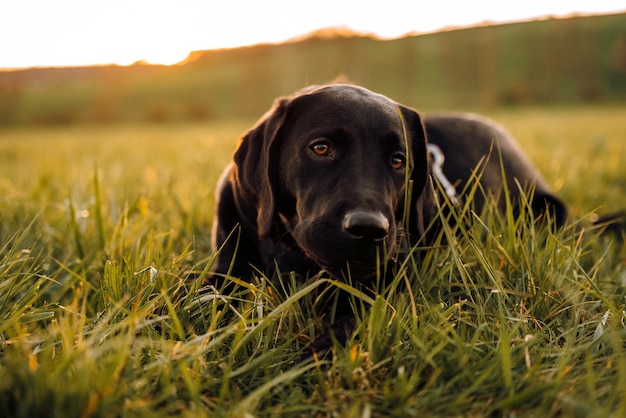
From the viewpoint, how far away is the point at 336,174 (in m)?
2.21

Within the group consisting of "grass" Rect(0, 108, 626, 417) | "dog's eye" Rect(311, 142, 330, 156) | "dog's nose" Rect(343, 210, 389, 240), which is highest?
"dog's eye" Rect(311, 142, 330, 156)

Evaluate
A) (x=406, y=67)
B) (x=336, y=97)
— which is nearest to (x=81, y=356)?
(x=336, y=97)

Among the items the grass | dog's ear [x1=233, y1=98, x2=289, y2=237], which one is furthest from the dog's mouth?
dog's ear [x1=233, y1=98, x2=289, y2=237]

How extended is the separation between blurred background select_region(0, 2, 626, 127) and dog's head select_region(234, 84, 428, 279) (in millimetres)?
43142

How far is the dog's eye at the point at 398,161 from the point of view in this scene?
2.39m

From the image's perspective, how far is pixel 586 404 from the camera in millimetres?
1319

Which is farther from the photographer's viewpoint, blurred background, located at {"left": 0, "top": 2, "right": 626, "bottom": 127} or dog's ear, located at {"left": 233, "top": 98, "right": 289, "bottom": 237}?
blurred background, located at {"left": 0, "top": 2, "right": 626, "bottom": 127}

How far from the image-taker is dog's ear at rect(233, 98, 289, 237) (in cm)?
236

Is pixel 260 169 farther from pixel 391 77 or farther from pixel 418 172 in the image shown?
pixel 391 77

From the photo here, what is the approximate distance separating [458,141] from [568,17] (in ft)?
181

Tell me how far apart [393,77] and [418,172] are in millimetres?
51181

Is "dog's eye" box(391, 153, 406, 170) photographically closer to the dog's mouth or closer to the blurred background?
Answer: the dog's mouth

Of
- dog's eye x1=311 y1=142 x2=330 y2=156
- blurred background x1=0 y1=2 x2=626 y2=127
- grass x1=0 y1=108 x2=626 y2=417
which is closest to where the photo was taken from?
grass x1=0 y1=108 x2=626 y2=417

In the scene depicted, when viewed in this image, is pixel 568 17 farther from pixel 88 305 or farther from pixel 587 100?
pixel 88 305
